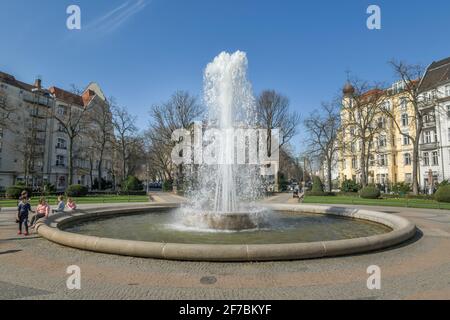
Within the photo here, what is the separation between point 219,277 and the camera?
768 centimetres

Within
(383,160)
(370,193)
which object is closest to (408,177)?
(383,160)

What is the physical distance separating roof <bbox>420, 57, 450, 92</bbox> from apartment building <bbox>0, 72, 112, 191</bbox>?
59821mm

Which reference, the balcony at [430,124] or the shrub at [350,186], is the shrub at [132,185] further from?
the balcony at [430,124]

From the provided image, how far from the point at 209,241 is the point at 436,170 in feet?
190

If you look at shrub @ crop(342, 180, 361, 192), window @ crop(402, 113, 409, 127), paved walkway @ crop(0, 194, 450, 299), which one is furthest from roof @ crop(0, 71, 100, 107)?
window @ crop(402, 113, 409, 127)

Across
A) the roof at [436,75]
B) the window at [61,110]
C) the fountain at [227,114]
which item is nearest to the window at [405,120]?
the roof at [436,75]

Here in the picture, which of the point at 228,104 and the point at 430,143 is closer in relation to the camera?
the point at 228,104

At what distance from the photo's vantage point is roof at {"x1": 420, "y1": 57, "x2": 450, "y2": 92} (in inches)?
2174

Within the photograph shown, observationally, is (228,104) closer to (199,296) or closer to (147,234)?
(147,234)

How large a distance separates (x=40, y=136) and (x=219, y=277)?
2722 inches

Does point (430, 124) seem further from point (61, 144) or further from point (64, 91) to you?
point (64, 91)

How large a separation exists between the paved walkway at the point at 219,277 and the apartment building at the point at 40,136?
47182mm

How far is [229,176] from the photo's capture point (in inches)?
680
